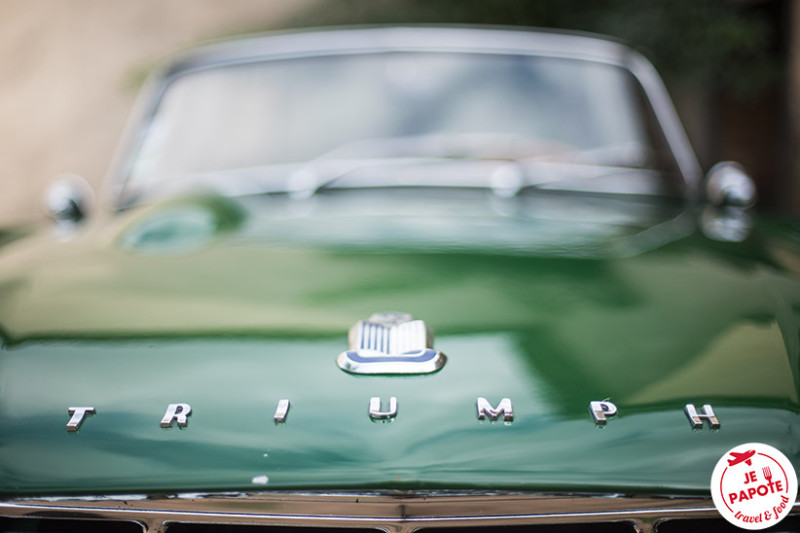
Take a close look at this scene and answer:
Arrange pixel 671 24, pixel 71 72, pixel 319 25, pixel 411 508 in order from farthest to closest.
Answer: pixel 71 72
pixel 319 25
pixel 671 24
pixel 411 508

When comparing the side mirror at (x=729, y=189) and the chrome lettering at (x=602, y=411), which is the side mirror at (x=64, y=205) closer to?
the chrome lettering at (x=602, y=411)

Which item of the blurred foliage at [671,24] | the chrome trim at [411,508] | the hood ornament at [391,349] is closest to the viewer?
the chrome trim at [411,508]

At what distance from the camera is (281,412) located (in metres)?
1.12

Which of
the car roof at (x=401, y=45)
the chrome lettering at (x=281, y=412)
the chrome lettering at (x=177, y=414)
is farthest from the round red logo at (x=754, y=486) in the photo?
the car roof at (x=401, y=45)

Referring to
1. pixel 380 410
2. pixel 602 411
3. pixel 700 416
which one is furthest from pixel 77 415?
pixel 700 416

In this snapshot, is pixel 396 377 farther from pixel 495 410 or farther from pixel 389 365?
pixel 495 410

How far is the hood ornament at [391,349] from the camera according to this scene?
46.1 inches

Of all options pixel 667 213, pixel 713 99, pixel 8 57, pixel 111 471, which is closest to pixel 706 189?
pixel 667 213

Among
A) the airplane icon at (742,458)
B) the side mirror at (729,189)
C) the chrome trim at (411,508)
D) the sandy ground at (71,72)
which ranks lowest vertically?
the chrome trim at (411,508)

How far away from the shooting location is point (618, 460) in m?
1.08

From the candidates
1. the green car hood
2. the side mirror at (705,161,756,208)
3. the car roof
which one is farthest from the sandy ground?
the green car hood

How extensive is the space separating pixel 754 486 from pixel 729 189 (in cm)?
139

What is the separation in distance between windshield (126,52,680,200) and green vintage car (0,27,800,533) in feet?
0.96

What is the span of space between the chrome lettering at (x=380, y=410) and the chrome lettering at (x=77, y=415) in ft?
1.29
